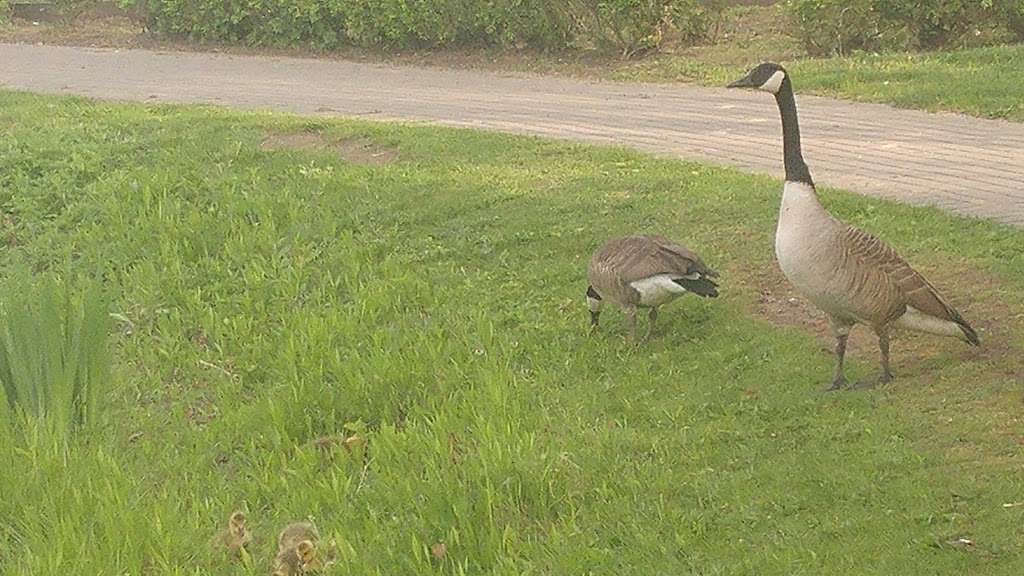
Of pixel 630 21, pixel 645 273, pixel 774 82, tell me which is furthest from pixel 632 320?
pixel 630 21

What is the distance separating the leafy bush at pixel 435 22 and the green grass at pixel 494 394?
543cm

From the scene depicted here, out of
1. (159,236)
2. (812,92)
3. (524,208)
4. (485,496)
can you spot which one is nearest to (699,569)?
(485,496)

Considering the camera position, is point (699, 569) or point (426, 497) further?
point (426, 497)

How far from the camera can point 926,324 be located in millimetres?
5492

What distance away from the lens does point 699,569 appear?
14.0ft

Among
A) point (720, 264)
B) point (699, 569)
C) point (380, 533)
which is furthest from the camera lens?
point (720, 264)

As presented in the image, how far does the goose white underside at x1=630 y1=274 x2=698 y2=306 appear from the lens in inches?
241

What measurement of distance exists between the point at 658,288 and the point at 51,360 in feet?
8.53

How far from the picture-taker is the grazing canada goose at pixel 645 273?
6121mm

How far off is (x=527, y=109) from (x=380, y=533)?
852 cm

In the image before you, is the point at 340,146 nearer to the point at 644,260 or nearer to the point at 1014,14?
the point at 644,260

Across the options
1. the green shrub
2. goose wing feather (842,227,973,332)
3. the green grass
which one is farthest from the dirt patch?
goose wing feather (842,227,973,332)

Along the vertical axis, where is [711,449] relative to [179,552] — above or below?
above

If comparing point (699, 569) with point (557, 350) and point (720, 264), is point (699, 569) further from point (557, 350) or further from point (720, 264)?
point (720, 264)
